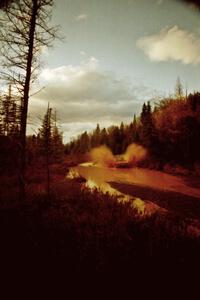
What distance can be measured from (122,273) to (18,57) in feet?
34.0

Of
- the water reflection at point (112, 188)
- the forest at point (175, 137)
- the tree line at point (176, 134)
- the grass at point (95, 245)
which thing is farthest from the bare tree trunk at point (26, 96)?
the tree line at point (176, 134)

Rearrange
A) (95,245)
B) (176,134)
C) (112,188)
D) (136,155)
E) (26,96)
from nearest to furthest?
(95,245) < (26,96) < (112,188) < (176,134) < (136,155)

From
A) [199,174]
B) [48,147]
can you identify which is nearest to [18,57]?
[48,147]

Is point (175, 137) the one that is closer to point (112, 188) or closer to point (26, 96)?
point (112, 188)

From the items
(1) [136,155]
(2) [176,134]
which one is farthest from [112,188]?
(1) [136,155]

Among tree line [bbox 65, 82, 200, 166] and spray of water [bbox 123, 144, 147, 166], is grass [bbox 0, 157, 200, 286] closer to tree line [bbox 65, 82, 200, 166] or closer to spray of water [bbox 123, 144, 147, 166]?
tree line [bbox 65, 82, 200, 166]

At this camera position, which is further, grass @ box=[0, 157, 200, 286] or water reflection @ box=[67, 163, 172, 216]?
water reflection @ box=[67, 163, 172, 216]

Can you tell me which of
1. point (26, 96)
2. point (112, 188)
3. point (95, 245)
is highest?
point (26, 96)

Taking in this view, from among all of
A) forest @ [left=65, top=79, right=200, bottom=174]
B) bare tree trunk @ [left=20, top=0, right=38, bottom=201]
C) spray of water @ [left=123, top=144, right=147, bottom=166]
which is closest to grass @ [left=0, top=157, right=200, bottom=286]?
bare tree trunk @ [left=20, top=0, right=38, bottom=201]

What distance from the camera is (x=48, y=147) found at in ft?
76.2

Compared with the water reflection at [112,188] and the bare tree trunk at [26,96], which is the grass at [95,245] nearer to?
the bare tree trunk at [26,96]

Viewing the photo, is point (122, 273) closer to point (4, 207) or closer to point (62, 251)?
point (62, 251)

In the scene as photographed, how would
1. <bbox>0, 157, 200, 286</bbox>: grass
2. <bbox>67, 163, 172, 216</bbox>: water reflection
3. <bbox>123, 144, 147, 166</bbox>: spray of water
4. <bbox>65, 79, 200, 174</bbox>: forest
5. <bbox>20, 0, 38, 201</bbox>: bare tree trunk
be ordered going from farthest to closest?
<bbox>123, 144, 147, 166</bbox>: spray of water, <bbox>65, 79, 200, 174</bbox>: forest, <bbox>67, 163, 172, 216</bbox>: water reflection, <bbox>20, 0, 38, 201</bbox>: bare tree trunk, <bbox>0, 157, 200, 286</bbox>: grass

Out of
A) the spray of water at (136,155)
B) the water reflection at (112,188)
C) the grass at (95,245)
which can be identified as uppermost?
the spray of water at (136,155)
